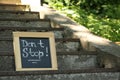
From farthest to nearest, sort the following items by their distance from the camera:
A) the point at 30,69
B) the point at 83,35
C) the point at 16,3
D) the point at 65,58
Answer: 1. the point at 16,3
2. the point at 83,35
3. the point at 65,58
4. the point at 30,69

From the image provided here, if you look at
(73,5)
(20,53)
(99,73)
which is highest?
(73,5)

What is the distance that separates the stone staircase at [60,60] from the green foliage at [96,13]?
3.48 ft

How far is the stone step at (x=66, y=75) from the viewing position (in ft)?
12.6

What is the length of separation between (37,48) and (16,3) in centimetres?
362

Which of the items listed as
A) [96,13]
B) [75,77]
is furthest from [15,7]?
[75,77]

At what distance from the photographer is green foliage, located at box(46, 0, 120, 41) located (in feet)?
22.4

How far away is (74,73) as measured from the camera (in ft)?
13.5

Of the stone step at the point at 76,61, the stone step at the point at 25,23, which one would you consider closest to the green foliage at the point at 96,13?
the stone step at the point at 25,23

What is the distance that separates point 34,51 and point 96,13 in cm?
419

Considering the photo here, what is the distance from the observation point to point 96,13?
8.23 meters

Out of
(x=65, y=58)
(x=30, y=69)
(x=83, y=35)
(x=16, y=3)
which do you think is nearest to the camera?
(x=30, y=69)

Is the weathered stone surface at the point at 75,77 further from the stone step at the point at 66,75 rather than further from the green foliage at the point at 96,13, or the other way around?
the green foliage at the point at 96,13

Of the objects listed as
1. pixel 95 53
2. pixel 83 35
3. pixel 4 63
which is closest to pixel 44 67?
pixel 4 63

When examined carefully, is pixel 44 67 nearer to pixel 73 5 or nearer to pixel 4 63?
pixel 4 63
